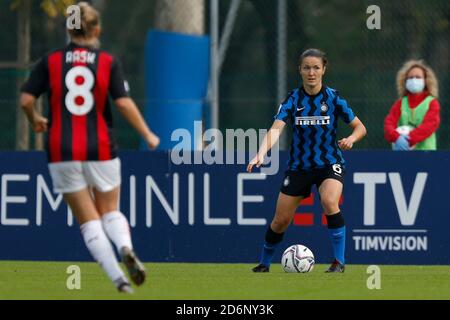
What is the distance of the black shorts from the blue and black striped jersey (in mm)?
43

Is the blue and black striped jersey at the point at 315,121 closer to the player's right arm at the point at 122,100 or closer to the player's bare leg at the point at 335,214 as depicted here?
the player's bare leg at the point at 335,214

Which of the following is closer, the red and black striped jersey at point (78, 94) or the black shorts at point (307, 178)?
the red and black striped jersey at point (78, 94)

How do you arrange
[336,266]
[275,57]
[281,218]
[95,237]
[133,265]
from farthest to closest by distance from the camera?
1. [275,57]
2. [336,266]
3. [281,218]
4. [95,237]
5. [133,265]

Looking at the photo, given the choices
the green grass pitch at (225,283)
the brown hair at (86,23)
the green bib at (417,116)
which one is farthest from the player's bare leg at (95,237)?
the green bib at (417,116)

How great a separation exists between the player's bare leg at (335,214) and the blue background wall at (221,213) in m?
1.58

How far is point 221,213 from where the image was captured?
44.7 feet

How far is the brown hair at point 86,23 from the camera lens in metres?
9.17

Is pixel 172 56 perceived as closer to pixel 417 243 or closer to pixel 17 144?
pixel 17 144

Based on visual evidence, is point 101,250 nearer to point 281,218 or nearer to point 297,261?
point 281,218

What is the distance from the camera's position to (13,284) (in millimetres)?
10781

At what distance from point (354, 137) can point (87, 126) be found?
8.96ft

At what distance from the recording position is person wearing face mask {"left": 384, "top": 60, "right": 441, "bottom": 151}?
45.9 feet

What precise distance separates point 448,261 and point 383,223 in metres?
0.74

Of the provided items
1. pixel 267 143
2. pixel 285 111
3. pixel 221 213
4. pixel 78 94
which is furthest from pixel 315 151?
pixel 78 94
